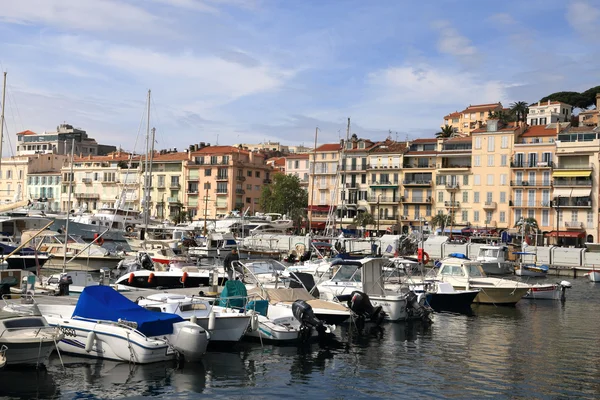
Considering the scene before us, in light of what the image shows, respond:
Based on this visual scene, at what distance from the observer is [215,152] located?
4227 inches

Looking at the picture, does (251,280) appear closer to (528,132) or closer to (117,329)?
(117,329)

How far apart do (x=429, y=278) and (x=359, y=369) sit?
17.1 m

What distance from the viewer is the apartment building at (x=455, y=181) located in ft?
294

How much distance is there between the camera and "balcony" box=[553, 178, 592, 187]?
8069 centimetres

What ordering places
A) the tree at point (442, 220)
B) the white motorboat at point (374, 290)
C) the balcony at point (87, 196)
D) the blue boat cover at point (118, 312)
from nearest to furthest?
the blue boat cover at point (118, 312) → the white motorboat at point (374, 290) → the tree at point (442, 220) → the balcony at point (87, 196)

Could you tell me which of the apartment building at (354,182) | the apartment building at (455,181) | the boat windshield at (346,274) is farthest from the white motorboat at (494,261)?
the apartment building at (354,182)

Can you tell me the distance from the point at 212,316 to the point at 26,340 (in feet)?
18.7

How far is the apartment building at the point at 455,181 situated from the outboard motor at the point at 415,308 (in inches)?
2362

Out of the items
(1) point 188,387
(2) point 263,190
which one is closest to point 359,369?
(1) point 188,387

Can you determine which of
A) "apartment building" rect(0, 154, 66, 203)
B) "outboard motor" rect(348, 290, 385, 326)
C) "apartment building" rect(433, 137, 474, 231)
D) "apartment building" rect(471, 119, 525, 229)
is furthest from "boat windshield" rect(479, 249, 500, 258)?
"apartment building" rect(0, 154, 66, 203)

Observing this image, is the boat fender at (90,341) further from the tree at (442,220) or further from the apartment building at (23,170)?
the apartment building at (23,170)

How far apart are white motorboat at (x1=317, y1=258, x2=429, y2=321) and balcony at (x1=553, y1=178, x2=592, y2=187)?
5672cm

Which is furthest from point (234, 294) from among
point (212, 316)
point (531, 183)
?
point (531, 183)

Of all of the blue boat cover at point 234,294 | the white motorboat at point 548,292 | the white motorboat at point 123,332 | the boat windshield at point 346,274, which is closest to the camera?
the white motorboat at point 123,332
